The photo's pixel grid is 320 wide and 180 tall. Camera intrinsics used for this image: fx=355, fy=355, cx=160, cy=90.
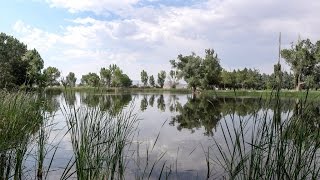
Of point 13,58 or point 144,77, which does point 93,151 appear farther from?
point 144,77

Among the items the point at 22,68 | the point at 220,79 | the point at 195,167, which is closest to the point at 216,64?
the point at 220,79

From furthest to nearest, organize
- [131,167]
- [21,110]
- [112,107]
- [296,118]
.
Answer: [131,167] < [21,110] < [112,107] < [296,118]

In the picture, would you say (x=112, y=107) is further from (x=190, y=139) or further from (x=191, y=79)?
(x=191, y=79)

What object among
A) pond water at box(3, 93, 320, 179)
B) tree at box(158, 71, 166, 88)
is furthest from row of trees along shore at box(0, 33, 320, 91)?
pond water at box(3, 93, 320, 179)

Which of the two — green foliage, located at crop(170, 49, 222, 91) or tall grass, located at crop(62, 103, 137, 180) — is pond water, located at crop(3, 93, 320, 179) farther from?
green foliage, located at crop(170, 49, 222, 91)

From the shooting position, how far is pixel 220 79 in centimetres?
8131

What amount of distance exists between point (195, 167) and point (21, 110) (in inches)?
161

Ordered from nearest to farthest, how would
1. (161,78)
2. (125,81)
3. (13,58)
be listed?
(13,58), (125,81), (161,78)

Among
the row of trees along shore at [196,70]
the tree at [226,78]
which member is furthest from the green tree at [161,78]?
the tree at [226,78]

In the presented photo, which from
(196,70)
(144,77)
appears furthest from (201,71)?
(144,77)

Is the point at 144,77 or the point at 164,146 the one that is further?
the point at 144,77

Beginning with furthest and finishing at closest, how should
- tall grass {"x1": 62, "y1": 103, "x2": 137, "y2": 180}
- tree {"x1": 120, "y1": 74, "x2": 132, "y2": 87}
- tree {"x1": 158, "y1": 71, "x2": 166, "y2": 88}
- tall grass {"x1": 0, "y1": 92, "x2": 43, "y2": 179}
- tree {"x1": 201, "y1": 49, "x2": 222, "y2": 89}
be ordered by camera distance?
tree {"x1": 158, "y1": 71, "x2": 166, "y2": 88}, tree {"x1": 120, "y1": 74, "x2": 132, "y2": 87}, tree {"x1": 201, "y1": 49, "x2": 222, "y2": 89}, tall grass {"x1": 0, "y1": 92, "x2": 43, "y2": 179}, tall grass {"x1": 62, "y1": 103, "x2": 137, "y2": 180}

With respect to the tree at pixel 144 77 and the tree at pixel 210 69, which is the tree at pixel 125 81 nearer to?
the tree at pixel 144 77

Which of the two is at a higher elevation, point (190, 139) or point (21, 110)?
point (21, 110)
